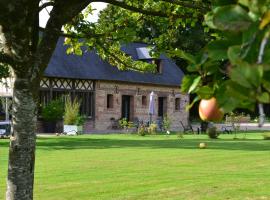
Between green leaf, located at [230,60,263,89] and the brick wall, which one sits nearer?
green leaf, located at [230,60,263,89]

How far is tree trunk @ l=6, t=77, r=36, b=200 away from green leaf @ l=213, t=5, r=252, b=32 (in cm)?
351

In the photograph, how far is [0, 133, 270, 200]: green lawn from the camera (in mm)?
9602

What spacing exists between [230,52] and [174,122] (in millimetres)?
41133

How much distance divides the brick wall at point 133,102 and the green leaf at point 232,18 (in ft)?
112

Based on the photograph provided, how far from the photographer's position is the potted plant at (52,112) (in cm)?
3144

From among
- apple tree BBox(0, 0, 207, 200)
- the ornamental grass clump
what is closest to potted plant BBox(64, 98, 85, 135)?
the ornamental grass clump

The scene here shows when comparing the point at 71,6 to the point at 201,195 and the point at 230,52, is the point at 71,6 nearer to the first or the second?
the point at 230,52

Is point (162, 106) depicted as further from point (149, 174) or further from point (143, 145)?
Result: point (149, 174)

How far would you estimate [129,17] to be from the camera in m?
7.20

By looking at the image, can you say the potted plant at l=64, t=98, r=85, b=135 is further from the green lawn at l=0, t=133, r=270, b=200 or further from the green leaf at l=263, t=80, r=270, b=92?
the green leaf at l=263, t=80, r=270, b=92

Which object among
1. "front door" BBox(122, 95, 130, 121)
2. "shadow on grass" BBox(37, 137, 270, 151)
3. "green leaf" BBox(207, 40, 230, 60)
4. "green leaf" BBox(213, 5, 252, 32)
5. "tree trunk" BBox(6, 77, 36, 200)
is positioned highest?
"front door" BBox(122, 95, 130, 121)

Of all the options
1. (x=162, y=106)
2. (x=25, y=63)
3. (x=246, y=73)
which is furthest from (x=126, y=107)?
(x=246, y=73)

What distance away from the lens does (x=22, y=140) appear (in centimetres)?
486

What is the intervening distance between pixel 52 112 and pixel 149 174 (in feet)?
65.3
